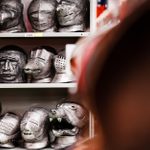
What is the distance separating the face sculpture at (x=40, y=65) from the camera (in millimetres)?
2287

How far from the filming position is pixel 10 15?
2316 millimetres

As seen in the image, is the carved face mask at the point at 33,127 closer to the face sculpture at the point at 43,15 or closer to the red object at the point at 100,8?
the face sculpture at the point at 43,15

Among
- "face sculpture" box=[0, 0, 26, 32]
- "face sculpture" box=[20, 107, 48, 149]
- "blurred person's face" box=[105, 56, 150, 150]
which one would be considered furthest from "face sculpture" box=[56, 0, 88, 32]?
"blurred person's face" box=[105, 56, 150, 150]

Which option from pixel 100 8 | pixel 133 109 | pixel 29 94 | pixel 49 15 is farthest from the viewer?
pixel 29 94

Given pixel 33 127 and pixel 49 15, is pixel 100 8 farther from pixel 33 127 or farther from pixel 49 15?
pixel 33 127

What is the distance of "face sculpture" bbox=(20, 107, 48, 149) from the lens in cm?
225

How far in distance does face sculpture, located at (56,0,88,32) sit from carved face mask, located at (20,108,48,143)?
59 cm

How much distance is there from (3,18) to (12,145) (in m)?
0.81

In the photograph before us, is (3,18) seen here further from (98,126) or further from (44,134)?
(98,126)

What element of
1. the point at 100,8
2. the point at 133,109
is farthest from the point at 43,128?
the point at 133,109

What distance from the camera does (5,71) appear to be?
7.54 feet

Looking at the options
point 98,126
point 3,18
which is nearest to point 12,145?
point 3,18

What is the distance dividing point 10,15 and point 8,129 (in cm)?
72

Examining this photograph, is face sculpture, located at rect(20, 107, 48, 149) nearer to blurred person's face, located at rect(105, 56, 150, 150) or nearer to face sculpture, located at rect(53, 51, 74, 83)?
face sculpture, located at rect(53, 51, 74, 83)
